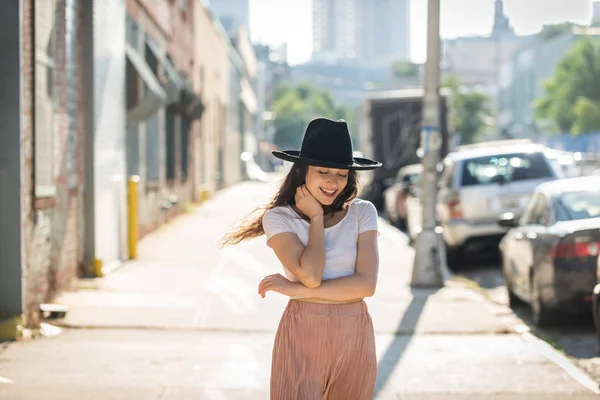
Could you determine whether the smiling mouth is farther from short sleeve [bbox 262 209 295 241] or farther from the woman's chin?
short sleeve [bbox 262 209 295 241]

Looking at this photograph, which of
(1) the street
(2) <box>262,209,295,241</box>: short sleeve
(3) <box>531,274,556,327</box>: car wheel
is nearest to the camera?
(2) <box>262,209,295,241</box>: short sleeve

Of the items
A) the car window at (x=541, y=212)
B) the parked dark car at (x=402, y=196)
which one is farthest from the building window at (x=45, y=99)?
the parked dark car at (x=402, y=196)

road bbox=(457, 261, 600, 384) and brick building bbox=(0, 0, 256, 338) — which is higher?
brick building bbox=(0, 0, 256, 338)

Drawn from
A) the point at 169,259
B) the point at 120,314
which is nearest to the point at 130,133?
the point at 169,259

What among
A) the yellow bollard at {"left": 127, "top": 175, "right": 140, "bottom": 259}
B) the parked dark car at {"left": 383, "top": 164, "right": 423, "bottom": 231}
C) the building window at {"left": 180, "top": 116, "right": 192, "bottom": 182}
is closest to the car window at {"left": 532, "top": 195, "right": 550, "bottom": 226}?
the yellow bollard at {"left": 127, "top": 175, "right": 140, "bottom": 259}

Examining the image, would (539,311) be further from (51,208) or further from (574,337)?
(51,208)

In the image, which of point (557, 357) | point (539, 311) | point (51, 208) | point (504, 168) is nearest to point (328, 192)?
point (557, 357)

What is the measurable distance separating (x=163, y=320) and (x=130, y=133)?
23.9ft

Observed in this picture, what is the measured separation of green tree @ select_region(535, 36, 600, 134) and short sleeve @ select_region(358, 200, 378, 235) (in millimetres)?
71950

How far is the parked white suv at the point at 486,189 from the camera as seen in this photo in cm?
1505

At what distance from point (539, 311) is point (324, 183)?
615cm

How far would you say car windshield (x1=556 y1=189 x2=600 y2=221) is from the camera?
32.5 ft

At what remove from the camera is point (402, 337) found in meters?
9.62

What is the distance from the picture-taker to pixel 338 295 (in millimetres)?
4066
